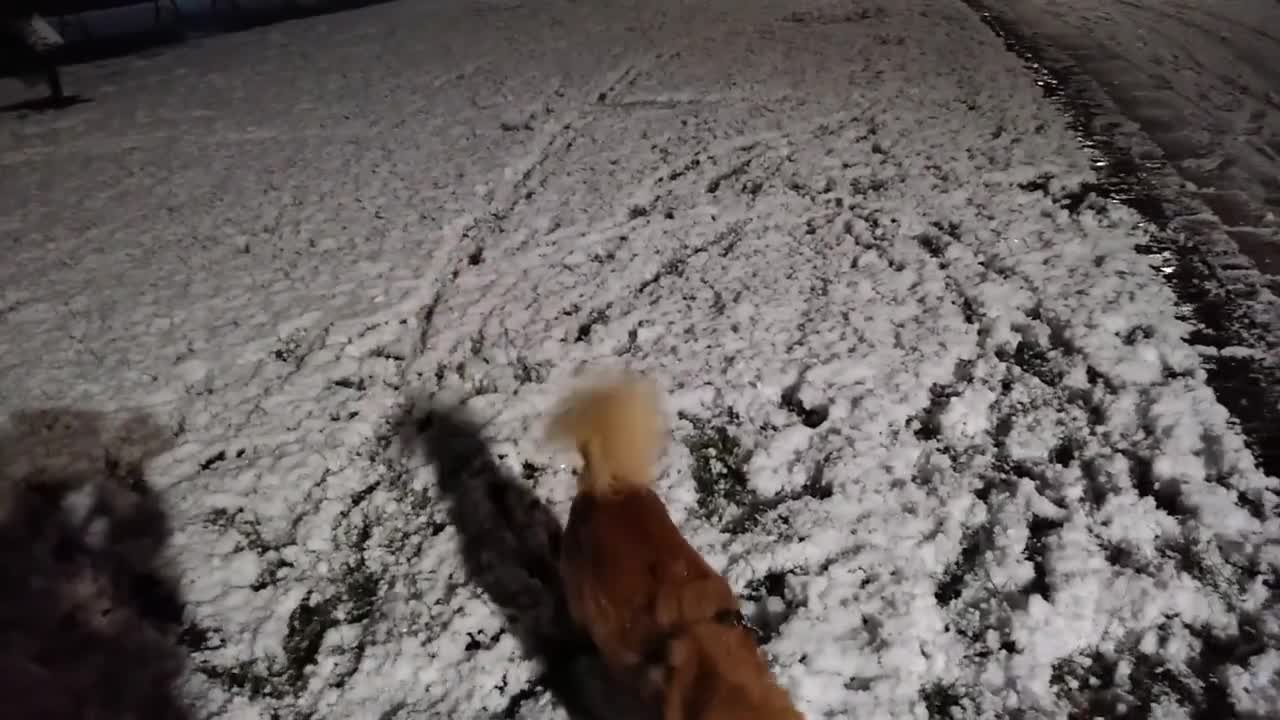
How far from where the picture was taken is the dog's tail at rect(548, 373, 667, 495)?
1.15 meters

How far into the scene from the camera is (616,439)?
45.1 inches

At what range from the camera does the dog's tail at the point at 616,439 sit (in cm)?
115

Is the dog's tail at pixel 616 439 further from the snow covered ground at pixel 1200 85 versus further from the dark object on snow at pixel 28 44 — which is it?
→ the dark object on snow at pixel 28 44

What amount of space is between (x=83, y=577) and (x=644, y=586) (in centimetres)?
121

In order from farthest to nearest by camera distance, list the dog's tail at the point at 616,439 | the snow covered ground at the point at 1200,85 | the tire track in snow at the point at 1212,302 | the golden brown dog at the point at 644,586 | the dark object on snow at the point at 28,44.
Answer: the dark object on snow at the point at 28,44, the snow covered ground at the point at 1200,85, the tire track in snow at the point at 1212,302, the dog's tail at the point at 616,439, the golden brown dog at the point at 644,586

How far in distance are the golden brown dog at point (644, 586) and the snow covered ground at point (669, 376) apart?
0.84 ft

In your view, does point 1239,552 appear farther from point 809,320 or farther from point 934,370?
point 809,320

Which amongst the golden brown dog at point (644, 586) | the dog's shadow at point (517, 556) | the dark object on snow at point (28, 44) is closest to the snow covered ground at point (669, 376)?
the dog's shadow at point (517, 556)

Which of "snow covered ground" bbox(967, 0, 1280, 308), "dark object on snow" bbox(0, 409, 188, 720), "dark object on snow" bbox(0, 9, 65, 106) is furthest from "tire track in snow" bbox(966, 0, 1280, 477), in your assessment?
"dark object on snow" bbox(0, 9, 65, 106)

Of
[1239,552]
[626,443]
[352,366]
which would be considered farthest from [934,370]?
[352,366]

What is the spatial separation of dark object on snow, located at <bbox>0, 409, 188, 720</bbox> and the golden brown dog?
80 centimetres

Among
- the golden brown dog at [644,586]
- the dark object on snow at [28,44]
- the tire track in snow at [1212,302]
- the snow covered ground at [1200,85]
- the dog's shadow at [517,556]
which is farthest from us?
the dark object on snow at [28,44]

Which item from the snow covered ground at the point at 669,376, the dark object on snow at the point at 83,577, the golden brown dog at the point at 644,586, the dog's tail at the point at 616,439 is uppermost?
the dog's tail at the point at 616,439

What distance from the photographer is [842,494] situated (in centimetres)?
169
